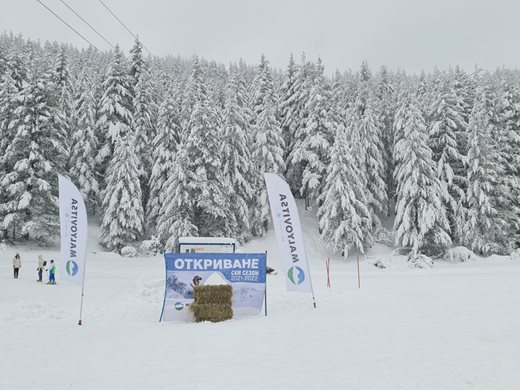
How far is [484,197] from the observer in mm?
35750

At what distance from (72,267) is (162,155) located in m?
26.4

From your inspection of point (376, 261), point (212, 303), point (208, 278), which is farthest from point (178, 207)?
point (212, 303)

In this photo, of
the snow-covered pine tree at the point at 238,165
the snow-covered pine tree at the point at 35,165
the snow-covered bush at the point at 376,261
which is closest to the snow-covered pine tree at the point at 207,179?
the snow-covered pine tree at the point at 238,165

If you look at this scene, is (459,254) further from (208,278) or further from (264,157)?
(208,278)

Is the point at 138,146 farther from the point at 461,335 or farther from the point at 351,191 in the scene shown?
the point at 461,335

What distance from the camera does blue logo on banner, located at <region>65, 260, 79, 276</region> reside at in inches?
566

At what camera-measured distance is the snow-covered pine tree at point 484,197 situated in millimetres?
35875

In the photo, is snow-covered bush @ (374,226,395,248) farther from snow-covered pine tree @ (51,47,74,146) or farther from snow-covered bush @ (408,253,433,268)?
snow-covered pine tree @ (51,47,74,146)

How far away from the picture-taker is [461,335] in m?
9.59

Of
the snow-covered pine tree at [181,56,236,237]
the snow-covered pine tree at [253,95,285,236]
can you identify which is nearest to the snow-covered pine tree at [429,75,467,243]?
the snow-covered pine tree at [253,95,285,236]

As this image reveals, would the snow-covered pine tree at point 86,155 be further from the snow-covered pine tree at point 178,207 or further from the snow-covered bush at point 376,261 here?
the snow-covered bush at point 376,261

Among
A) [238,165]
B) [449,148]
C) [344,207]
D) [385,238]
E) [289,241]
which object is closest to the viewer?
[289,241]

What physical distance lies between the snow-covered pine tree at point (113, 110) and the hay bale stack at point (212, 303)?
3142cm

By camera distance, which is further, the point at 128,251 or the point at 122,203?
the point at 122,203
